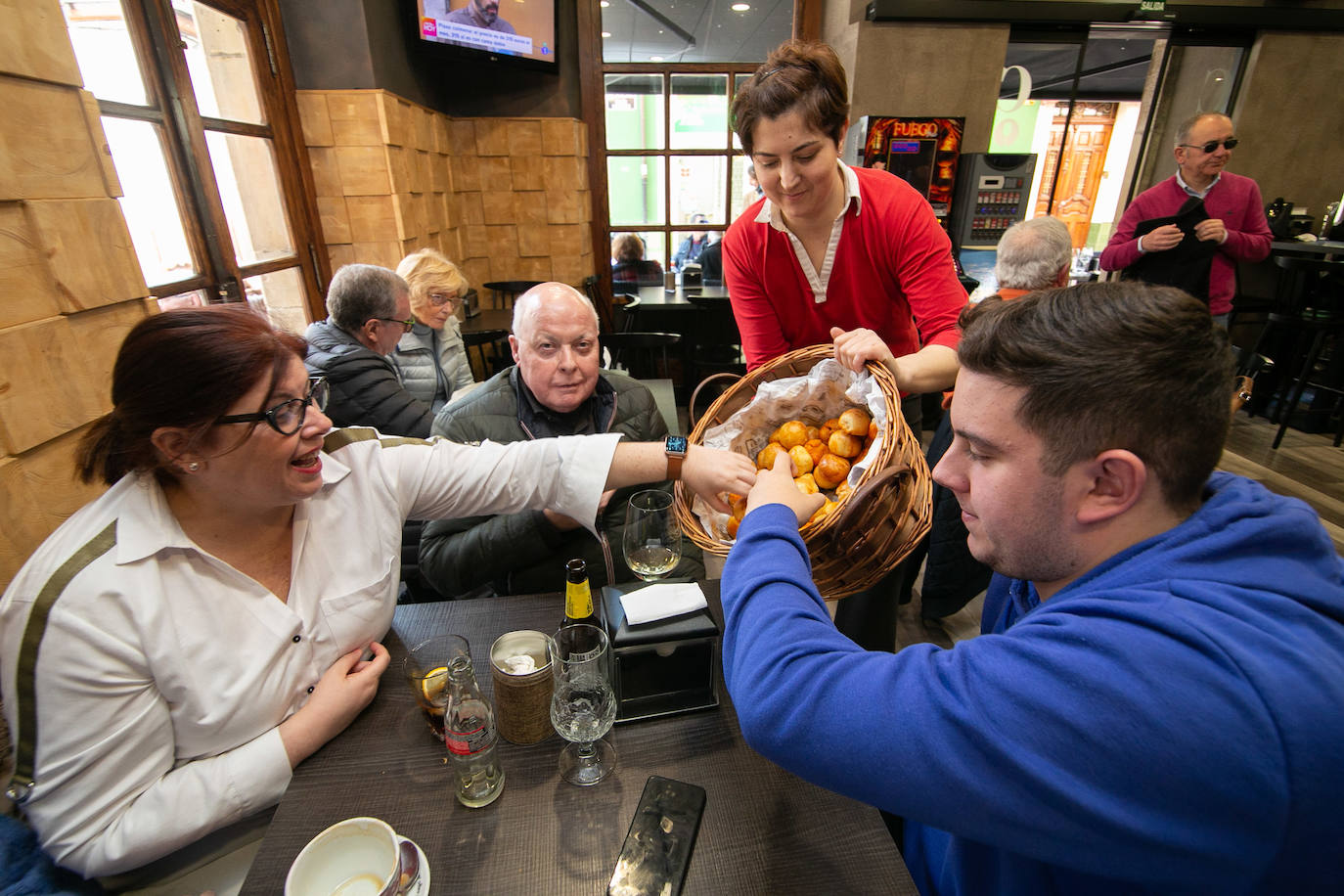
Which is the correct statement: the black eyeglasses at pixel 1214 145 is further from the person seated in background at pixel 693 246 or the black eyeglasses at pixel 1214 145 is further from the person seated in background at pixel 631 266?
the person seated in background at pixel 631 266

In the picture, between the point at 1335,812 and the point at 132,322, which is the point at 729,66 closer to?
the point at 132,322

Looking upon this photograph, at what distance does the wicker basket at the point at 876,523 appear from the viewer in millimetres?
1007

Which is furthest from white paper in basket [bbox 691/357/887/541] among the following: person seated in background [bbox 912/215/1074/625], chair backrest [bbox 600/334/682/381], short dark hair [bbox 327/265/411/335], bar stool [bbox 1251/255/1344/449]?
bar stool [bbox 1251/255/1344/449]

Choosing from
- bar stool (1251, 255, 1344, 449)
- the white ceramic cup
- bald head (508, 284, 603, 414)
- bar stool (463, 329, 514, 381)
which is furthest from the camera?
bar stool (1251, 255, 1344, 449)

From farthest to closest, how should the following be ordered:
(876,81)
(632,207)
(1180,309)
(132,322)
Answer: (632,207), (876,81), (132,322), (1180,309)

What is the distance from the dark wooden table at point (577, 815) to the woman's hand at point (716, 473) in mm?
418

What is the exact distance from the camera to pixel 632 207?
17.5 feet

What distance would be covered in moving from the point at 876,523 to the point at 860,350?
1.24 ft

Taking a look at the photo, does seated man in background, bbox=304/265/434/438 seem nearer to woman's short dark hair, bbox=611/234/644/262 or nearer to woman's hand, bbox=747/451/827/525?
woman's hand, bbox=747/451/827/525

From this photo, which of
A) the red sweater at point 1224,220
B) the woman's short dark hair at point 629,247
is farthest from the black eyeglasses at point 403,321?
the red sweater at point 1224,220

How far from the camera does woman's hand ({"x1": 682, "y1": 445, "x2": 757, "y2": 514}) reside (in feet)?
4.08

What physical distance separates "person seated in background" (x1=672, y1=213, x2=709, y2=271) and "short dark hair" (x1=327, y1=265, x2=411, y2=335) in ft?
11.2

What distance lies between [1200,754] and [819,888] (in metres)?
0.48

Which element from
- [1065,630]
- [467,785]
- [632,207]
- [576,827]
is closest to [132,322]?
[467,785]
